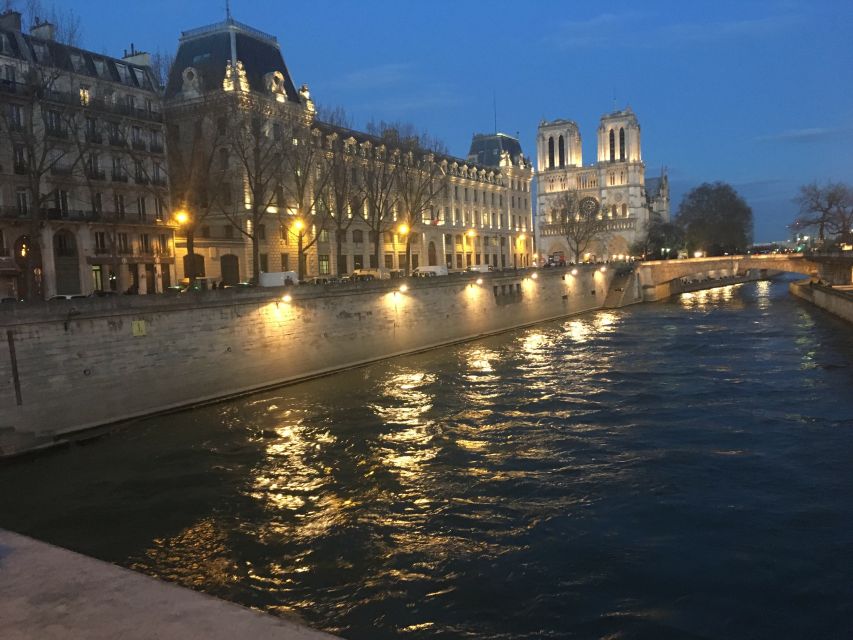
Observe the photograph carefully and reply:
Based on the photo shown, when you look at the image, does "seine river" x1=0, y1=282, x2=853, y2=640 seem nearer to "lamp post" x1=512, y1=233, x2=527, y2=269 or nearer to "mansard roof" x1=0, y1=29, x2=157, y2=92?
"mansard roof" x1=0, y1=29, x2=157, y2=92

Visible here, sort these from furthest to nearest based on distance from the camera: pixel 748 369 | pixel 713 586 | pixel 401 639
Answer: pixel 748 369 < pixel 713 586 < pixel 401 639

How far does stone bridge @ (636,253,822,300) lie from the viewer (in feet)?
277

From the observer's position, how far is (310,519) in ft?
51.4

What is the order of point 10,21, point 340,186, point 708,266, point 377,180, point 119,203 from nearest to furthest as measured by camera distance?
point 10,21 < point 119,203 < point 340,186 < point 377,180 < point 708,266

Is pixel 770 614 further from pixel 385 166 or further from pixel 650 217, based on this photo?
pixel 650 217

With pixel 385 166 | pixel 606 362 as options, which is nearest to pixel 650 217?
pixel 385 166

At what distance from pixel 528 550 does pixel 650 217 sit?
160m

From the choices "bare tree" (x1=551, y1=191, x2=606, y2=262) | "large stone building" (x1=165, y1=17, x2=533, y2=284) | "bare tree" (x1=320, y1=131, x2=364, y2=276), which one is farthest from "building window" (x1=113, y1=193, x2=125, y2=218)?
"bare tree" (x1=551, y1=191, x2=606, y2=262)

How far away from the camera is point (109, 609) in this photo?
7156 millimetres

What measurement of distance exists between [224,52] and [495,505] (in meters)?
47.7

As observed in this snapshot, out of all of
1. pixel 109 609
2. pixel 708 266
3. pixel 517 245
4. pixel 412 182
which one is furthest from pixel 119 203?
pixel 708 266

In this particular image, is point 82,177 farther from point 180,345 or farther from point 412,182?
point 412,182

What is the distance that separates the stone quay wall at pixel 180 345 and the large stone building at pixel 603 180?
108 m

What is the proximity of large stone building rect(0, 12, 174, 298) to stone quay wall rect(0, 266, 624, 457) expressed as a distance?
8.24 meters
